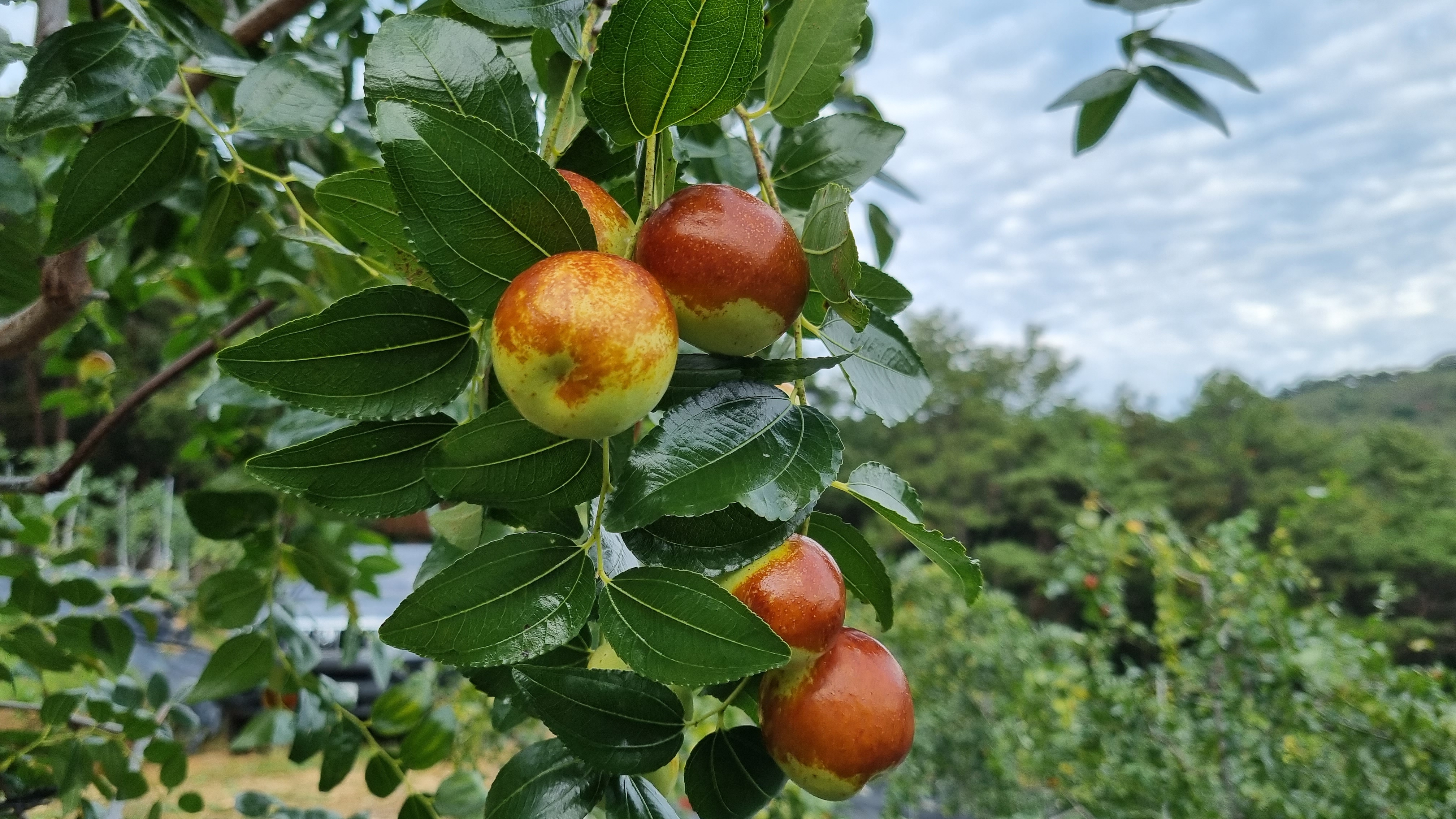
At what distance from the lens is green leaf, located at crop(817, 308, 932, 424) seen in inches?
21.1

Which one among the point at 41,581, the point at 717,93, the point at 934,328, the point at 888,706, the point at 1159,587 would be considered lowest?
the point at 934,328

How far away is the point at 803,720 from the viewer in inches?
19.6

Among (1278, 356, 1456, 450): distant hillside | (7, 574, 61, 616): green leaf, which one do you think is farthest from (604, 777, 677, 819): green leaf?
(1278, 356, 1456, 450): distant hillside

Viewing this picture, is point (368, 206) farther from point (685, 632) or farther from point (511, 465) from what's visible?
point (685, 632)

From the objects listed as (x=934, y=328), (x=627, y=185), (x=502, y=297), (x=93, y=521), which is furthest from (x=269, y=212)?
(x=934, y=328)

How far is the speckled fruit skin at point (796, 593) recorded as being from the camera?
489mm

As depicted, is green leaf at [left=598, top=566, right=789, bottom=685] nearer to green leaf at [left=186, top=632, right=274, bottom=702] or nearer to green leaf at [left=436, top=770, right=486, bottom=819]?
green leaf at [left=436, top=770, right=486, bottom=819]

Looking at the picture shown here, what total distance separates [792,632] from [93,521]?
11.5 metres

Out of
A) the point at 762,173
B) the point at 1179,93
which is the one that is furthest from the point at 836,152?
the point at 1179,93

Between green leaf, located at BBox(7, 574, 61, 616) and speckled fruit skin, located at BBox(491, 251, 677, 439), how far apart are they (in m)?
1.19

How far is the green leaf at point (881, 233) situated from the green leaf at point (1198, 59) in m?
0.36

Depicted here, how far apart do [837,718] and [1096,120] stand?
0.87 metres

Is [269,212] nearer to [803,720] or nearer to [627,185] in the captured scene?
[627,185]

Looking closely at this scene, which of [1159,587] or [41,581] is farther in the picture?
[1159,587]
